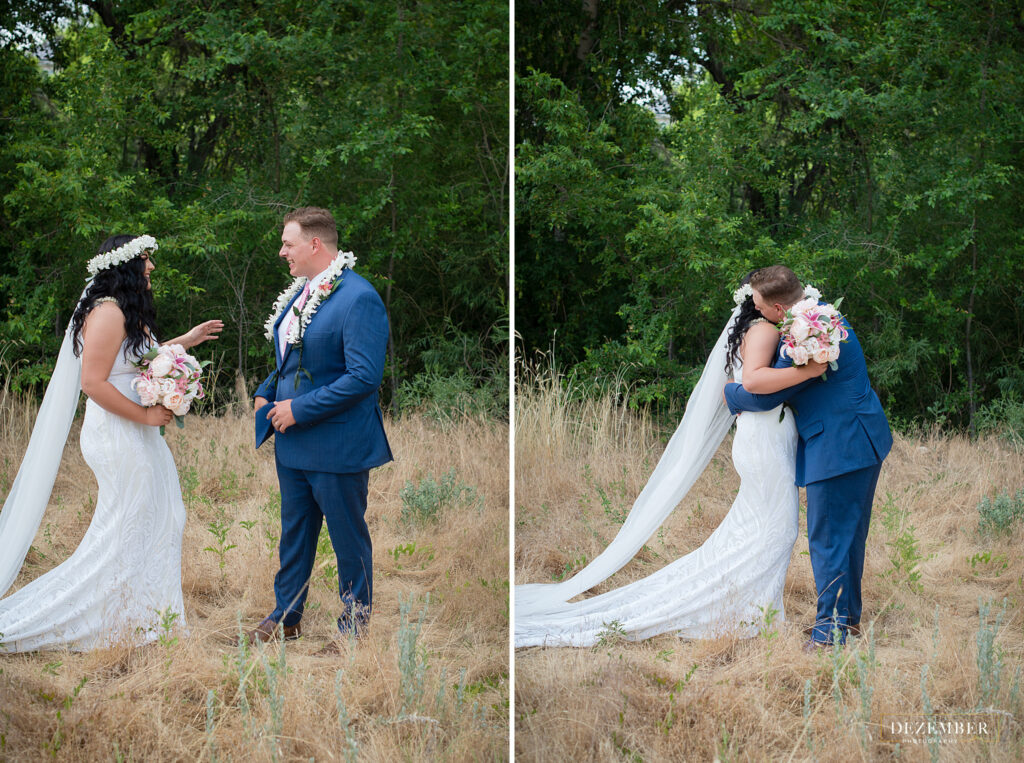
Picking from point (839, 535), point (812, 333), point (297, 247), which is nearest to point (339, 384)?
point (297, 247)

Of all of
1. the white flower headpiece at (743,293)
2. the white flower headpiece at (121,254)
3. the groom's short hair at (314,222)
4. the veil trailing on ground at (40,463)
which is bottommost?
the veil trailing on ground at (40,463)

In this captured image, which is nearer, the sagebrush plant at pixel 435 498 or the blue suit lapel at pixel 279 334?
the blue suit lapel at pixel 279 334

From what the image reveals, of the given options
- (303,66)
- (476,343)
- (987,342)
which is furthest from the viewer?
(987,342)

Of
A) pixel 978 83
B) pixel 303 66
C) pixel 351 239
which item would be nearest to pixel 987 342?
pixel 978 83

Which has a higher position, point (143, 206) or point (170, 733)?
point (143, 206)

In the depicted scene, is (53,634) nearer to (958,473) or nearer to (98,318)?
(98,318)

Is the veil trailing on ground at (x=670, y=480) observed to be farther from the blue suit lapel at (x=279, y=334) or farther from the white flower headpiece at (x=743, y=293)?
the blue suit lapel at (x=279, y=334)

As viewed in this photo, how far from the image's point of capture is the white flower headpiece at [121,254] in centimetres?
318

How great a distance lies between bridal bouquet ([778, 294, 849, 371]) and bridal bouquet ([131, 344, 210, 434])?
2117 millimetres

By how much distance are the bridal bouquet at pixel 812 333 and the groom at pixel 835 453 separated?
0.48ft

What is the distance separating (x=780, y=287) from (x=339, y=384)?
1.63m

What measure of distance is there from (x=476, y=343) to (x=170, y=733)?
2.07m

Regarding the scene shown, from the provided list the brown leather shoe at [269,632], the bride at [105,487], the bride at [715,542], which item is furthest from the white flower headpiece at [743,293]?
the brown leather shoe at [269,632]

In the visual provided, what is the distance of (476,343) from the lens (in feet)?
13.4
